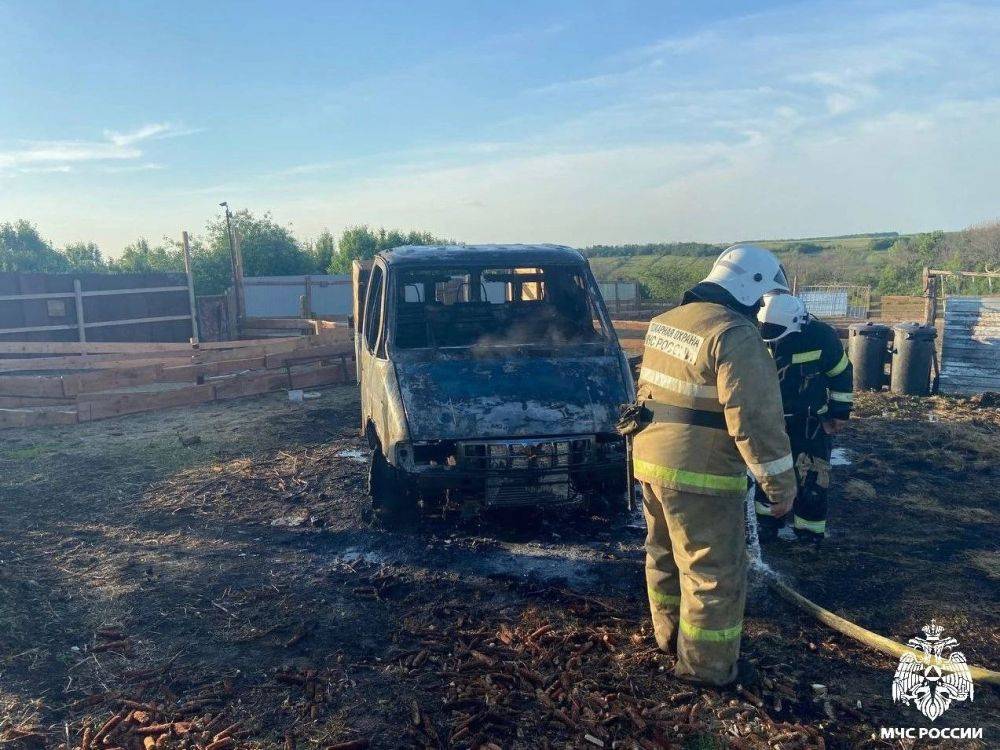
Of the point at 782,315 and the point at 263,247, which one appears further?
the point at 263,247

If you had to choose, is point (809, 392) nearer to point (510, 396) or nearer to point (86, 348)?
point (510, 396)

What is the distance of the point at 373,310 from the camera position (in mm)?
6176

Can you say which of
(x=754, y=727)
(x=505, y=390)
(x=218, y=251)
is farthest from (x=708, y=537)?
(x=218, y=251)

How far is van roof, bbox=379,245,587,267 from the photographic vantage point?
19.0 feet

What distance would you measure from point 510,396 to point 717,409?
197cm

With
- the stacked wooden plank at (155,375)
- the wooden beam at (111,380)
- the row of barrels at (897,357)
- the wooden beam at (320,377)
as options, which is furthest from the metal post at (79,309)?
the row of barrels at (897,357)

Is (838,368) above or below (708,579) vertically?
above

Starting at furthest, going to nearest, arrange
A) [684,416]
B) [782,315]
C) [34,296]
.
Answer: [34,296]
[782,315]
[684,416]

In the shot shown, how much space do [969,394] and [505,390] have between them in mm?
9046

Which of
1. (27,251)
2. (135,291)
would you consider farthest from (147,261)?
(135,291)

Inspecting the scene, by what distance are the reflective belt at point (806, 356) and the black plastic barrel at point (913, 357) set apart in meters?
6.50

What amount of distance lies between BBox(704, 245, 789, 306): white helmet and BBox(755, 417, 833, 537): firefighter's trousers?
1.84 m

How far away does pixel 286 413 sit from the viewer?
33.8 feet

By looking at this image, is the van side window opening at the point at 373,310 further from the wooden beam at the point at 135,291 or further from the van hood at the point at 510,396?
the wooden beam at the point at 135,291
